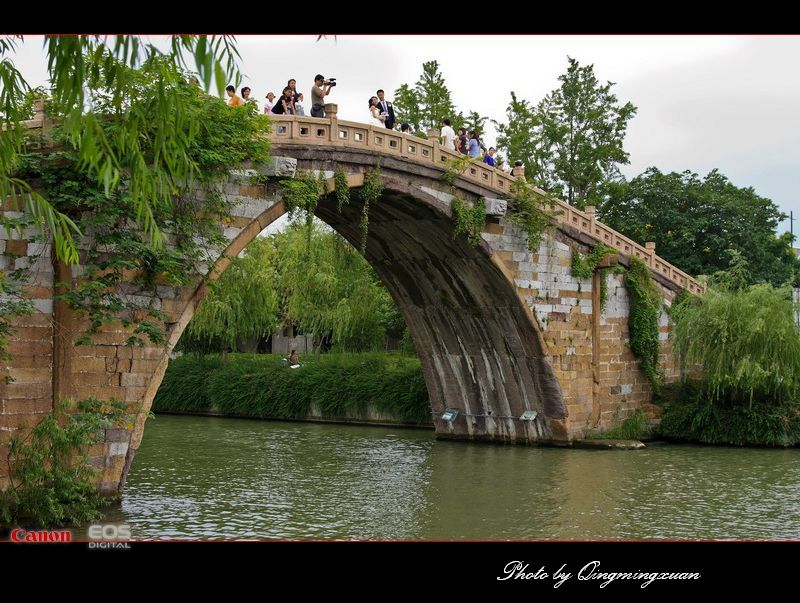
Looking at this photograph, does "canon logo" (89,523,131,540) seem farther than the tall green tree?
No

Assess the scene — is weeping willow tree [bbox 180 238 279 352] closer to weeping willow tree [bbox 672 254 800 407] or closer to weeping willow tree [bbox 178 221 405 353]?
weeping willow tree [bbox 178 221 405 353]

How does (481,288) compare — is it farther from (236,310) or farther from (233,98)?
(236,310)

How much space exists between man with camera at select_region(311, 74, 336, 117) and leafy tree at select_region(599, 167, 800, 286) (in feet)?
58.6

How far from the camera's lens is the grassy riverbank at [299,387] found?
25250 mm

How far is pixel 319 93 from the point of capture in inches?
643

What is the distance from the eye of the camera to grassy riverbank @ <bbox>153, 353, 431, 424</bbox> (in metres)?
25.2

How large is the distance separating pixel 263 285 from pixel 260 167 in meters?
14.6

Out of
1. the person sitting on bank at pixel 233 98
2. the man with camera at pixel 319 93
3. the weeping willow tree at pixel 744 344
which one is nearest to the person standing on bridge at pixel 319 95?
the man with camera at pixel 319 93

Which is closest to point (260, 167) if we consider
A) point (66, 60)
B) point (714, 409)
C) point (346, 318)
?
point (66, 60)

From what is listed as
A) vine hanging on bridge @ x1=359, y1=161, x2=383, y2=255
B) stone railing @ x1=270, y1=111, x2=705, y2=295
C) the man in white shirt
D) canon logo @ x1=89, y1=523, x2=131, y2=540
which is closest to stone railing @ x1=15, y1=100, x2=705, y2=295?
stone railing @ x1=270, y1=111, x2=705, y2=295

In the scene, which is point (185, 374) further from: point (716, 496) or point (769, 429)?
point (716, 496)

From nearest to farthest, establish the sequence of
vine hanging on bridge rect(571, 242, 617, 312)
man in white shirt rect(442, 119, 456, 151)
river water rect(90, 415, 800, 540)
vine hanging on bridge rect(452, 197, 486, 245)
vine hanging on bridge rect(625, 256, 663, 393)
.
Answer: river water rect(90, 415, 800, 540) < vine hanging on bridge rect(452, 197, 486, 245) < man in white shirt rect(442, 119, 456, 151) < vine hanging on bridge rect(571, 242, 617, 312) < vine hanging on bridge rect(625, 256, 663, 393)

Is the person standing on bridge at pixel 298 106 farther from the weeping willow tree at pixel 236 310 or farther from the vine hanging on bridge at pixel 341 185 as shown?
the weeping willow tree at pixel 236 310

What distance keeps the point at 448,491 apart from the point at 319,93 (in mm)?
6647
